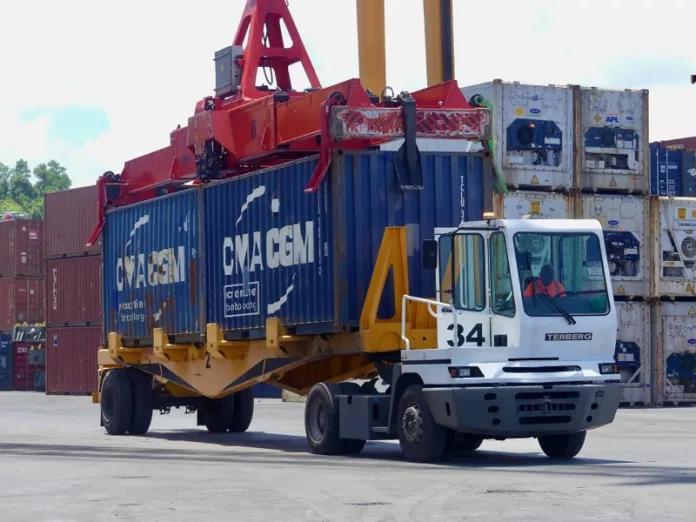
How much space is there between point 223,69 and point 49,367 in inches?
995

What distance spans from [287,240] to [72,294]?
26.4 metres

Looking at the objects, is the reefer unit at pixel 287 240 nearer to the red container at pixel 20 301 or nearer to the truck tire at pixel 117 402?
the truck tire at pixel 117 402

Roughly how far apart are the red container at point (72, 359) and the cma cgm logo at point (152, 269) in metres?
19.1

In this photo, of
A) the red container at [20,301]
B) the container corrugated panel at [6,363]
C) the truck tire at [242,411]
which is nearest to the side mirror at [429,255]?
the truck tire at [242,411]

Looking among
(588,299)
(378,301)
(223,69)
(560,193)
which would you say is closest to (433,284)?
(378,301)

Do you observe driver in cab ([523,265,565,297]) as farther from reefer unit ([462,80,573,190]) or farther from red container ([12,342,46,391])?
red container ([12,342,46,391])

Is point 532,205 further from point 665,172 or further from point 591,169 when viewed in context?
point 665,172

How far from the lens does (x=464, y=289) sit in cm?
1584

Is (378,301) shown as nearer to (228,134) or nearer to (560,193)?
(228,134)

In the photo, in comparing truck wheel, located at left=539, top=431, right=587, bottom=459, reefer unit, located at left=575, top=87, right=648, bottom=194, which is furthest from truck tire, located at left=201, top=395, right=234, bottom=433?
reefer unit, located at left=575, top=87, right=648, bottom=194

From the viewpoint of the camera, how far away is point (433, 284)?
17.1 m

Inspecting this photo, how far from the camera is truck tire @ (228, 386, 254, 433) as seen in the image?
22734mm

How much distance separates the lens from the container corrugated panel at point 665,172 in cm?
3159

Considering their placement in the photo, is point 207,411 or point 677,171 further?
point 677,171
